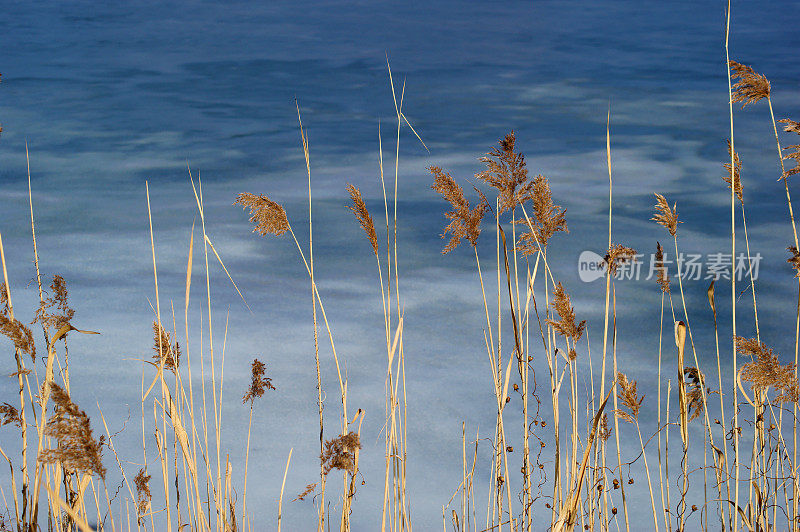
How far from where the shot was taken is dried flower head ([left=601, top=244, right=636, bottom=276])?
141cm

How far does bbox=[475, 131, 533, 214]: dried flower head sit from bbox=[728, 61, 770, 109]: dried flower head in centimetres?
41

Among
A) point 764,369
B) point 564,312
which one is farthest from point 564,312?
point 764,369

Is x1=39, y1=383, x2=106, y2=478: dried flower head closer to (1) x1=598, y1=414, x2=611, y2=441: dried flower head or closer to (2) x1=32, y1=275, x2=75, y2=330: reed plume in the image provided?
(2) x1=32, y1=275, x2=75, y2=330: reed plume

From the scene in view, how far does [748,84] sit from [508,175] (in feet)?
1.59

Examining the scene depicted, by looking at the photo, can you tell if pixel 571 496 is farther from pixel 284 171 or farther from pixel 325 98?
pixel 325 98

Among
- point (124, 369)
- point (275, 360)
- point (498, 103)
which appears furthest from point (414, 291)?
point (498, 103)

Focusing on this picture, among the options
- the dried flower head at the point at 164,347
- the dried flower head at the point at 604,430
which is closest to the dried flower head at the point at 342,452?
the dried flower head at the point at 164,347

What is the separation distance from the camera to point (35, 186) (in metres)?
7.65

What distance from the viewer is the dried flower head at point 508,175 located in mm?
1331

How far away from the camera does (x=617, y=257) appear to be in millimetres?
1425

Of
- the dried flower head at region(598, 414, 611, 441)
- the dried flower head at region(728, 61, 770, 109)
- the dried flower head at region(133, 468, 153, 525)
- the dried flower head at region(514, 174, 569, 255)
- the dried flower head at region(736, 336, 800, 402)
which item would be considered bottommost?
the dried flower head at region(133, 468, 153, 525)

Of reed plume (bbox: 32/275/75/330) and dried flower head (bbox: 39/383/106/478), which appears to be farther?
reed plume (bbox: 32/275/75/330)

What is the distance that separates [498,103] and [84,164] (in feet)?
17.8

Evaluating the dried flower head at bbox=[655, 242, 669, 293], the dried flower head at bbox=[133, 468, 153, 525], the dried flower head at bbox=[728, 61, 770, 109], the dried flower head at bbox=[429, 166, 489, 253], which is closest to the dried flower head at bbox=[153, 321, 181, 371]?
the dried flower head at bbox=[133, 468, 153, 525]
